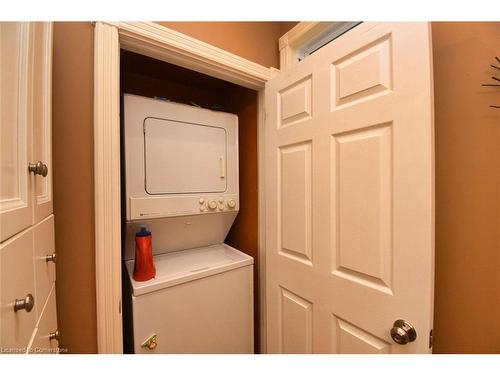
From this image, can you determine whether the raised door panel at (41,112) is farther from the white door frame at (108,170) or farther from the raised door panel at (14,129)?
the white door frame at (108,170)

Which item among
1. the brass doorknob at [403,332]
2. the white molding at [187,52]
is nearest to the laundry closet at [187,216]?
the white molding at [187,52]

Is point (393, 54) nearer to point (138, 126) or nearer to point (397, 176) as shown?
point (397, 176)

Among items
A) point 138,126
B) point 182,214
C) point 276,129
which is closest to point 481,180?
point 276,129

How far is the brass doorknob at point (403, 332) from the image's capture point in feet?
2.31

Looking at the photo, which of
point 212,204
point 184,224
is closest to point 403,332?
point 212,204

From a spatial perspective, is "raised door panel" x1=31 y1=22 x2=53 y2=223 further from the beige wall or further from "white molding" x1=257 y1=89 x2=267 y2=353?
"white molding" x1=257 y1=89 x2=267 y2=353

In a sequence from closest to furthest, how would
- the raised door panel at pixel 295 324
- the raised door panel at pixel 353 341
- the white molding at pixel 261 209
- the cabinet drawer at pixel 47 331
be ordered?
the cabinet drawer at pixel 47 331 < the raised door panel at pixel 353 341 < the raised door panel at pixel 295 324 < the white molding at pixel 261 209

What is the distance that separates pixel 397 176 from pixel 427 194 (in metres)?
0.10

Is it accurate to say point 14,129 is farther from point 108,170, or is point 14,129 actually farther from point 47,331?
point 47,331

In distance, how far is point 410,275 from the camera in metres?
0.71

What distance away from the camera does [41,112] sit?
0.65 meters

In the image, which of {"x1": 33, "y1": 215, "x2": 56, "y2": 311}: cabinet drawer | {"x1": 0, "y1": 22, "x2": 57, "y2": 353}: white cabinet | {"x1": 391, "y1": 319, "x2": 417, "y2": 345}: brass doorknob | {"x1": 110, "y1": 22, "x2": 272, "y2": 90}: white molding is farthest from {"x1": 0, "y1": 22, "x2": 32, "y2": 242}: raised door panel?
{"x1": 391, "y1": 319, "x2": 417, "y2": 345}: brass doorknob

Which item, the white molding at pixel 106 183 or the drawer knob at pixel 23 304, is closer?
the drawer knob at pixel 23 304
